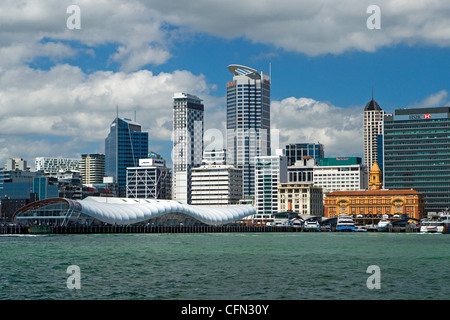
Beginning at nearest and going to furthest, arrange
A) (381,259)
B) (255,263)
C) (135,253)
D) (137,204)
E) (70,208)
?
1. (255,263)
2. (381,259)
3. (135,253)
4. (70,208)
5. (137,204)

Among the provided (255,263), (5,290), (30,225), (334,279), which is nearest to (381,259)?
(255,263)

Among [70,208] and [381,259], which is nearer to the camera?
[381,259]

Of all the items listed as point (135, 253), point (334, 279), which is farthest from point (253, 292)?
point (135, 253)

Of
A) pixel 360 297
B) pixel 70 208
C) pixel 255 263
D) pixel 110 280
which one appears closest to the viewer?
pixel 360 297

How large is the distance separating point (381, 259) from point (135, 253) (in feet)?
86.9

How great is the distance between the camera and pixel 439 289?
48844 millimetres

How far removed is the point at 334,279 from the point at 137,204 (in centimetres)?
14312

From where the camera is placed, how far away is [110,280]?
5353 centimetres

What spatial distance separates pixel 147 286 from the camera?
49.9 m

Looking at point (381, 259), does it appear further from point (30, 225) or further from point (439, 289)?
point (30, 225)

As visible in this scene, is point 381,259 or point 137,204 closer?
point 381,259
